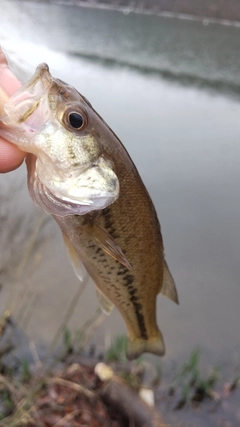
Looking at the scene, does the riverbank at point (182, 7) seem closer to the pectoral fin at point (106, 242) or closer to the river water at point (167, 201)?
the river water at point (167, 201)

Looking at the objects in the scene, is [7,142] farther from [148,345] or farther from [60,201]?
[148,345]

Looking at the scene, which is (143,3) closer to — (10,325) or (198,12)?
(198,12)

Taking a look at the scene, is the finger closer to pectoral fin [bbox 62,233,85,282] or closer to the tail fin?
pectoral fin [bbox 62,233,85,282]

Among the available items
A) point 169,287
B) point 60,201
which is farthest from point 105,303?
point 60,201

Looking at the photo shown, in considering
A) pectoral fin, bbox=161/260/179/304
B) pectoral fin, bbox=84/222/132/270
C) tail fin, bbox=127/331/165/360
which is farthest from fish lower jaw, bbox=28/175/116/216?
tail fin, bbox=127/331/165/360

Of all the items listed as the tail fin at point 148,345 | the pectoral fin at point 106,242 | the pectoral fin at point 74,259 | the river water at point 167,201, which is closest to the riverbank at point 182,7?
Answer: the river water at point 167,201

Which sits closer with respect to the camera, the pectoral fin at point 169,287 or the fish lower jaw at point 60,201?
the fish lower jaw at point 60,201

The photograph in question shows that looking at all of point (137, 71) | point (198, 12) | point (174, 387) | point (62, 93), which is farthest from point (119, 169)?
point (198, 12)
